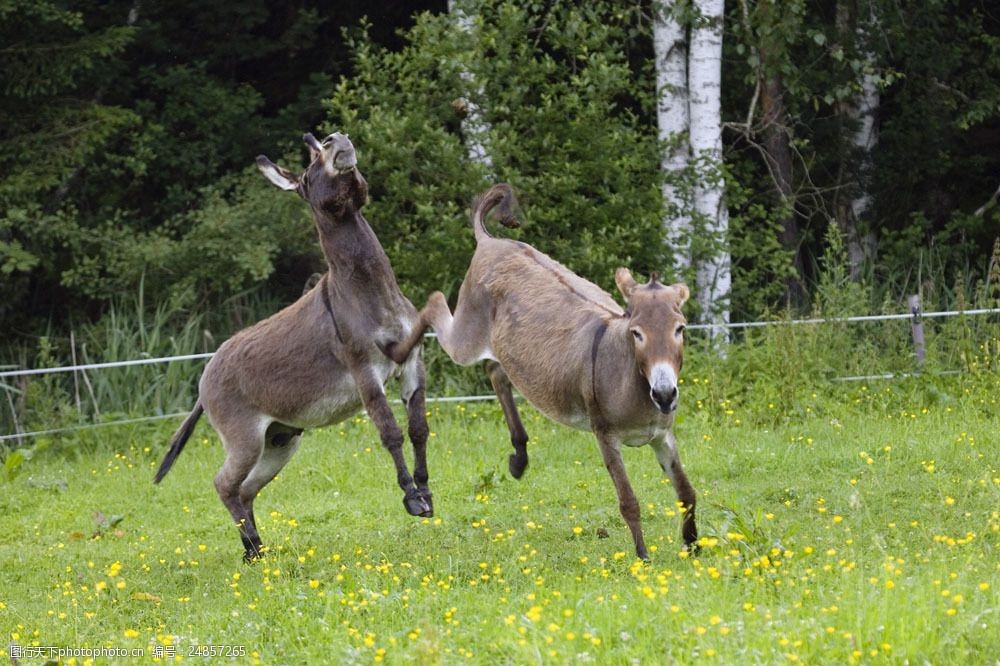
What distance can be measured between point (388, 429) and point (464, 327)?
43.1 inches

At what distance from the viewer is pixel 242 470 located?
7.25 metres

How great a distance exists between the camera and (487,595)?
5.70 m

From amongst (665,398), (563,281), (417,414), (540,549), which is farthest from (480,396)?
(665,398)

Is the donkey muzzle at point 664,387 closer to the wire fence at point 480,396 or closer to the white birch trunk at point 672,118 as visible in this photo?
the wire fence at point 480,396

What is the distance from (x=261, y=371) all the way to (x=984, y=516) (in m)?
3.86

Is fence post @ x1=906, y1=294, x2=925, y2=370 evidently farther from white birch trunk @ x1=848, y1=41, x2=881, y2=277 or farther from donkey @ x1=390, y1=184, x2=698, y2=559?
donkey @ x1=390, y1=184, x2=698, y2=559

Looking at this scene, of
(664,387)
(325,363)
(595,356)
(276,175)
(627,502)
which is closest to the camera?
(664,387)

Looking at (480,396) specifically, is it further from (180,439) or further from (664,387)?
(664,387)

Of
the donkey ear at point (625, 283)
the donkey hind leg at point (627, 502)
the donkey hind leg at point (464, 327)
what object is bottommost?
the donkey hind leg at point (627, 502)

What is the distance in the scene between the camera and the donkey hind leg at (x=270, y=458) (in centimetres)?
743

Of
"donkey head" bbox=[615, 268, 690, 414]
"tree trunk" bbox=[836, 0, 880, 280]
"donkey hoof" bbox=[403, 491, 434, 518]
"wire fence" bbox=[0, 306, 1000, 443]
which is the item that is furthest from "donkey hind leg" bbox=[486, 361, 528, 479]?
"tree trunk" bbox=[836, 0, 880, 280]

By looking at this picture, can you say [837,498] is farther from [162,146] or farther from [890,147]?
[162,146]

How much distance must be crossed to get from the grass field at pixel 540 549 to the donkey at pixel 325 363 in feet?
1.78

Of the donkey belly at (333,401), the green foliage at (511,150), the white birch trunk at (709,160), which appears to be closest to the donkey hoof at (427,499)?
the donkey belly at (333,401)
